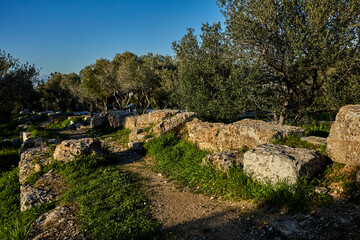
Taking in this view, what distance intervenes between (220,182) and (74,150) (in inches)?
267

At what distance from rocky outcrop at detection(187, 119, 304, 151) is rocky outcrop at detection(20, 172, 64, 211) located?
20.5 ft

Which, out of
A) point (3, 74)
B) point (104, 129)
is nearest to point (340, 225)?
point (104, 129)

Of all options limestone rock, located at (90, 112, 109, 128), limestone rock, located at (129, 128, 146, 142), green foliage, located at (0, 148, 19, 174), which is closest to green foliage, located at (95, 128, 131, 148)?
limestone rock, located at (129, 128, 146, 142)

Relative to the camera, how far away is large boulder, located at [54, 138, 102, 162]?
9203mm

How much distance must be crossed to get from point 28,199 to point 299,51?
1219 centimetres

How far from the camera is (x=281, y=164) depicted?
5.14 metres

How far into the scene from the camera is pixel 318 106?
11.5m

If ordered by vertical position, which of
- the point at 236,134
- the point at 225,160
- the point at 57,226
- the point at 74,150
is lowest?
the point at 57,226

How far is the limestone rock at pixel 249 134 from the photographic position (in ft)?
24.4

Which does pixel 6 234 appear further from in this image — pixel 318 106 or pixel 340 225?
pixel 318 106

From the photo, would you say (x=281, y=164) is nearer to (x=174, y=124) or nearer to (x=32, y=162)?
(x=174, y=124)

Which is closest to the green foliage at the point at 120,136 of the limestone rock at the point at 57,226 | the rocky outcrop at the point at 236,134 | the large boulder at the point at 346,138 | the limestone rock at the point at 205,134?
the limestone rock at the point at 205,134

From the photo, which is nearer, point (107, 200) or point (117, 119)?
point (107, 200)

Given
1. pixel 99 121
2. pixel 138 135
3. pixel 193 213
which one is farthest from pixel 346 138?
pixel 99 121
